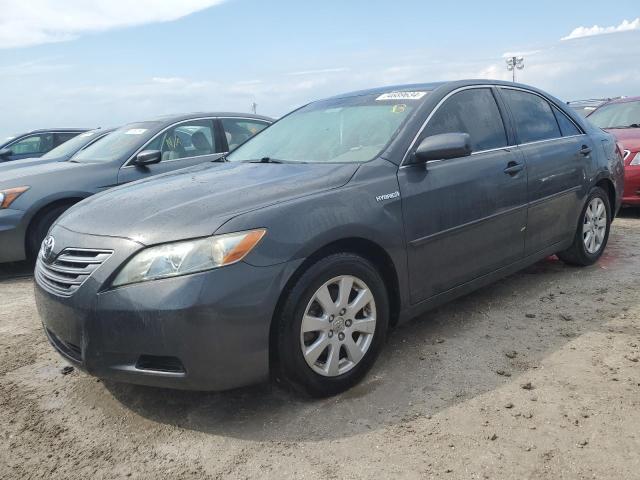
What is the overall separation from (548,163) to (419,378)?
2.10 m

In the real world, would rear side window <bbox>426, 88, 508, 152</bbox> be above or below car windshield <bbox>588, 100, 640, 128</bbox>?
above

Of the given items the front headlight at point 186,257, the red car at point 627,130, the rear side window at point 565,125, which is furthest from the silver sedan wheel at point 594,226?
the front headlight at point 186,257

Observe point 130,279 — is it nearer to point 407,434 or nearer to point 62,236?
point 62,236

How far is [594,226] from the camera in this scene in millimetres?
4941

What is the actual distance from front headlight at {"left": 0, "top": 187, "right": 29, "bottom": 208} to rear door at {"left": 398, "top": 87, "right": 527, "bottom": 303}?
13.8 ft

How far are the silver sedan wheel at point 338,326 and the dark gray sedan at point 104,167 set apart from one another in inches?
148

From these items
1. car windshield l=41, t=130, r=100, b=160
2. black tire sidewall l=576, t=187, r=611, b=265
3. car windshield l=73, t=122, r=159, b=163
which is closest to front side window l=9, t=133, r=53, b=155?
car windshield l=41, t=130, r=100, b=160

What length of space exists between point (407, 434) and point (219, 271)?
109 cm

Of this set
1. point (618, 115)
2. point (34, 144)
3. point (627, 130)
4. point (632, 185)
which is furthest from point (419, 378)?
point (34, 144)

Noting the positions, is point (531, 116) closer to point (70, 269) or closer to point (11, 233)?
point (70, 269)

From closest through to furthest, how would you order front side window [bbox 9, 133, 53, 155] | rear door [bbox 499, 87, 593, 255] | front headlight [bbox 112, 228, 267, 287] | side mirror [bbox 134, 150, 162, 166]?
1. front headlight [bbox 112, 228, 267, 287]
2. rear door [bbox 499, 87, 593, 255]
3. side mirror [bbox 134, 150, 162, 166]
4. front side window [bbox 9, 133, 53, 155]

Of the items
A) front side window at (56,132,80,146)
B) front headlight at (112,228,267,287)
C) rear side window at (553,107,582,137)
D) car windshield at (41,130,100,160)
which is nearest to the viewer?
front headlight at (112,228,267,287)

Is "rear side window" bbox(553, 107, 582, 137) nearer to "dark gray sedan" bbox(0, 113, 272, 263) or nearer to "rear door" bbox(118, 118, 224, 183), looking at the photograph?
"rear door" bbox(118, 118, 224, 183)

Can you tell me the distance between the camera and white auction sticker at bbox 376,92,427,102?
3663 millimetres
